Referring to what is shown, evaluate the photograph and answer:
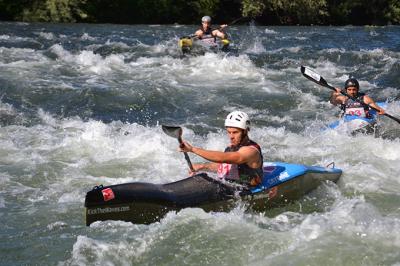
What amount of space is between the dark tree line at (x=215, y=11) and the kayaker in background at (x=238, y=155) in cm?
2274

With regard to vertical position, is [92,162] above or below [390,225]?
below

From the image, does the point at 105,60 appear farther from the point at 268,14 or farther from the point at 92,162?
the point at 268,14

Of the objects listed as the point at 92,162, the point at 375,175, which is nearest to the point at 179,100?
the point at 92,162

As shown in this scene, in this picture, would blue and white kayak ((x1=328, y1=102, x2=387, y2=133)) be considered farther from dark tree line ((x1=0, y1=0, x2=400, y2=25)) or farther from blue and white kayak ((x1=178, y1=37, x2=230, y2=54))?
dark tree line ((x1=0, y1=0, x2=400, y2=25))

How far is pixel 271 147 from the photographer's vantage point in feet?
30.9

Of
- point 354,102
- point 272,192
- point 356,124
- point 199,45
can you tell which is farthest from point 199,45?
point 272,192

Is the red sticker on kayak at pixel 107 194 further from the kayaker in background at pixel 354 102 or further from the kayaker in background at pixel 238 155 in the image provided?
the kayaker in background at pixel 354 102

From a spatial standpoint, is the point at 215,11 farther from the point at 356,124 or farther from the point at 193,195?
the point at 193,195

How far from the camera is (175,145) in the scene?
9234 millimetres

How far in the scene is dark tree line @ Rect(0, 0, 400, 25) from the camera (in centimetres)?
2780

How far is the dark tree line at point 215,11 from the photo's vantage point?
2780 cm

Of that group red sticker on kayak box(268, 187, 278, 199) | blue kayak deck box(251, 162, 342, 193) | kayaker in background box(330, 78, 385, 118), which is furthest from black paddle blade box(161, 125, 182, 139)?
kayaker in background box(330, 78, 385, 118)

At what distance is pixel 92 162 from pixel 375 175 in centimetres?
372

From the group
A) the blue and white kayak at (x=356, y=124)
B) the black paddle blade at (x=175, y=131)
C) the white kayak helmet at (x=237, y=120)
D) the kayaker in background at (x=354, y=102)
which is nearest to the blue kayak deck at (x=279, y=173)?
the white kayak helmet at (x=237, y=120)
